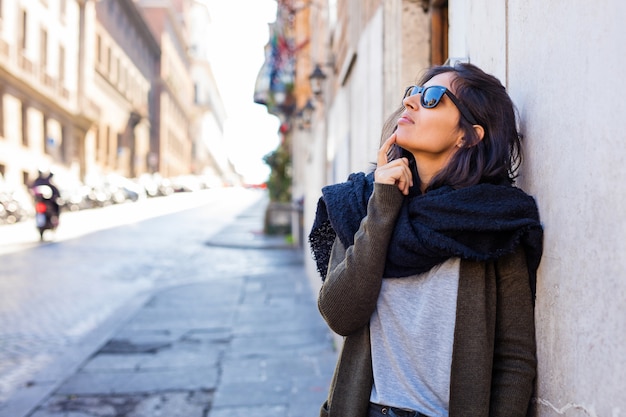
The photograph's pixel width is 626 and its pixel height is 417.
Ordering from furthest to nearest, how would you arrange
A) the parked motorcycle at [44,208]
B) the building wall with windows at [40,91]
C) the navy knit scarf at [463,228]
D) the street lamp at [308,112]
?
the building wall with windows at [40,91]
the parked motorcycle at [44,208]
the street lamp at [308,112]
the navy knit scarf at [463,228]

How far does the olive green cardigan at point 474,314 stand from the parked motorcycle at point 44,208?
52.2ft

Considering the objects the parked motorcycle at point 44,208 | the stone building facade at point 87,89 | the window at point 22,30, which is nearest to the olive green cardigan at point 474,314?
the parked motorcycle at point 44,208

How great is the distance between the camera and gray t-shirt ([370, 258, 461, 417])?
174 centimetres

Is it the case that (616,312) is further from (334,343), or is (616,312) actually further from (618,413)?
(334,343)

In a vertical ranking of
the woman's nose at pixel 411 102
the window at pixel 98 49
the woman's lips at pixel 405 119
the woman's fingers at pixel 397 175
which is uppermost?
the window at pixel 98 49

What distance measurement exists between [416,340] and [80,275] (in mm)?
10248

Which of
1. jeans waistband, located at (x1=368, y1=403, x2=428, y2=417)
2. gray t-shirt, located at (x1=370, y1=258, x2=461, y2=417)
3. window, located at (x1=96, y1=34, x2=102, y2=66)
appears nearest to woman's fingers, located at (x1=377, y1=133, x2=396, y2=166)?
gray t-shirt, located at (x1=370, y1=258, x2=461, y2=417)

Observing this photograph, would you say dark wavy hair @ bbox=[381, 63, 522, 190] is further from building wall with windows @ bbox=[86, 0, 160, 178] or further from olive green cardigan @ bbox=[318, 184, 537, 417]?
building wall with windows @ bbox=[86, 0, 160, 178]

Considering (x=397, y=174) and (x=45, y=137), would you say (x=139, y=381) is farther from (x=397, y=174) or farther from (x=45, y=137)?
(x=45, y=137)

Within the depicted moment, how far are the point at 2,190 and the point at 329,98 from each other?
52.0ft

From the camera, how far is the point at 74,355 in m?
6.35

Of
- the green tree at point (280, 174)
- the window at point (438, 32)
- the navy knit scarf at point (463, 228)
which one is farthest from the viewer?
the green tree at point (280, 174)

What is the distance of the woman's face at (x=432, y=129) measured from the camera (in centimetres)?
179

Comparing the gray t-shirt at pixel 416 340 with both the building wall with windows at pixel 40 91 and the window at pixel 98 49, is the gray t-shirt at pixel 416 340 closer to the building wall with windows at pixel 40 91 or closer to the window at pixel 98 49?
the building wall with windows at pixel 40 91
